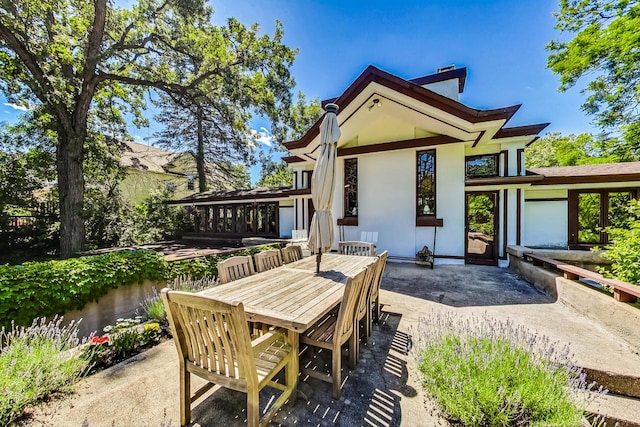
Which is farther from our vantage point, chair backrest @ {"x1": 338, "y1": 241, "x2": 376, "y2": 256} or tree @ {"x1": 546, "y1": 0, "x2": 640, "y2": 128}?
tree @ {"x1": 546, "y1": 0, "x2": 640, "y2": 128}

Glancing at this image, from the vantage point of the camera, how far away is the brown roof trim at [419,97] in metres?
6.14

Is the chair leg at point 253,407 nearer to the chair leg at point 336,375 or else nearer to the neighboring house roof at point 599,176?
the chair leg at point 336,375

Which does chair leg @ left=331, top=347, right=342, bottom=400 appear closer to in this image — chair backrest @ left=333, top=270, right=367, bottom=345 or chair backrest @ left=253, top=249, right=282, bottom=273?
chair backrest @ left=333, top=270, right=367, bottom=345

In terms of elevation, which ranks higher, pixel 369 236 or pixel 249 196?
pixel 249 196

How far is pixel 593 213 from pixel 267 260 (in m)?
11.8

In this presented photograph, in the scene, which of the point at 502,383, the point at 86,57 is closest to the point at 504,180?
the point at 502,383

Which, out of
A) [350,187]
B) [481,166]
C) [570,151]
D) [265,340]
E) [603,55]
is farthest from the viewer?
[570,151]

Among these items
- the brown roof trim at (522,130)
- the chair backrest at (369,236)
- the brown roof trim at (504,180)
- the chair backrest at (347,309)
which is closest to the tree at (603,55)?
the brown roof trim at (522,130)

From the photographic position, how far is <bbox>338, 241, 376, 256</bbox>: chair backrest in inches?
237

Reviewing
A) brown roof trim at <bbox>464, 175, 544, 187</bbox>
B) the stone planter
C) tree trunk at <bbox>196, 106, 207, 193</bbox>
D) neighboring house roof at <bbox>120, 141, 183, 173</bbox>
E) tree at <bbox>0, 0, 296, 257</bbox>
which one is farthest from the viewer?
neighboring house roof at <bbox>120, 141, 183, 173</bbox>

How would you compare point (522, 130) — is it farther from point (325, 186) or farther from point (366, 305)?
point (366, 305)

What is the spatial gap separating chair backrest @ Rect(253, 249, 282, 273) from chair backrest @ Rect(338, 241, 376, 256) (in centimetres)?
231

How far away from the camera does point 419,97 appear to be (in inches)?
267

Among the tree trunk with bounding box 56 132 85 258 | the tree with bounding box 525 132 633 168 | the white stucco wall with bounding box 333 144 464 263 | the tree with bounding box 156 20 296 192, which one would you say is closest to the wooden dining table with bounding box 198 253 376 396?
the white stucco wall with bounding box 333 144 464 263
